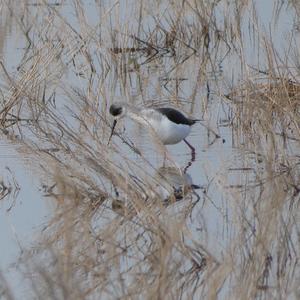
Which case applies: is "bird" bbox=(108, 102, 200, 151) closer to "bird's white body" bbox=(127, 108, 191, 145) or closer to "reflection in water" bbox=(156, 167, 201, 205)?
"bird's white body" bbox=(127, 108, 191, 145)

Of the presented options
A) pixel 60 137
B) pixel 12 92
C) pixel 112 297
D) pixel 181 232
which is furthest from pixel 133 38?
pixel 112 297

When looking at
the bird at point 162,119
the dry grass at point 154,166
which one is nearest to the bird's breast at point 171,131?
the bird at point 162,119

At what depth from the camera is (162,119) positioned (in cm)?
925

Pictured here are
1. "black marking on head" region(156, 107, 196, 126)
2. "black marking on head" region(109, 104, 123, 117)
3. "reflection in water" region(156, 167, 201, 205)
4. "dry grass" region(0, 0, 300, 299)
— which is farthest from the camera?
"black marking on head" region(109, 104, 123, 117)

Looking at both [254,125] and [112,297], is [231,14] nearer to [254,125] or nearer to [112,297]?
[254,125]

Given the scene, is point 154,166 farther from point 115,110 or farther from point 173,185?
point 115,110

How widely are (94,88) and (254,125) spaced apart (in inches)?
92.2

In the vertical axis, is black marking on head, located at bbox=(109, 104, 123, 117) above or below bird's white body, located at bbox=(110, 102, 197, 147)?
above

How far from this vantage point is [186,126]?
360 inches

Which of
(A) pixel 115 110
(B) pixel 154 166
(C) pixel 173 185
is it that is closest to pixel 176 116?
(A) pixel 115 110

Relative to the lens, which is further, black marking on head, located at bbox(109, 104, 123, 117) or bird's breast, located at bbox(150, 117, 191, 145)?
black marking on head, located at bbox(109, 104, 123, 117)

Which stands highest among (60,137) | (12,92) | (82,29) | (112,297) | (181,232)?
(82,29)

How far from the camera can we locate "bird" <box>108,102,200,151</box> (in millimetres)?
9086

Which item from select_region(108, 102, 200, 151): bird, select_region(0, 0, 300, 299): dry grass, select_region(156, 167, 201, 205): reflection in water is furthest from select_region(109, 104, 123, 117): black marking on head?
select_region(156, 167, 201, 205): reflection in water
